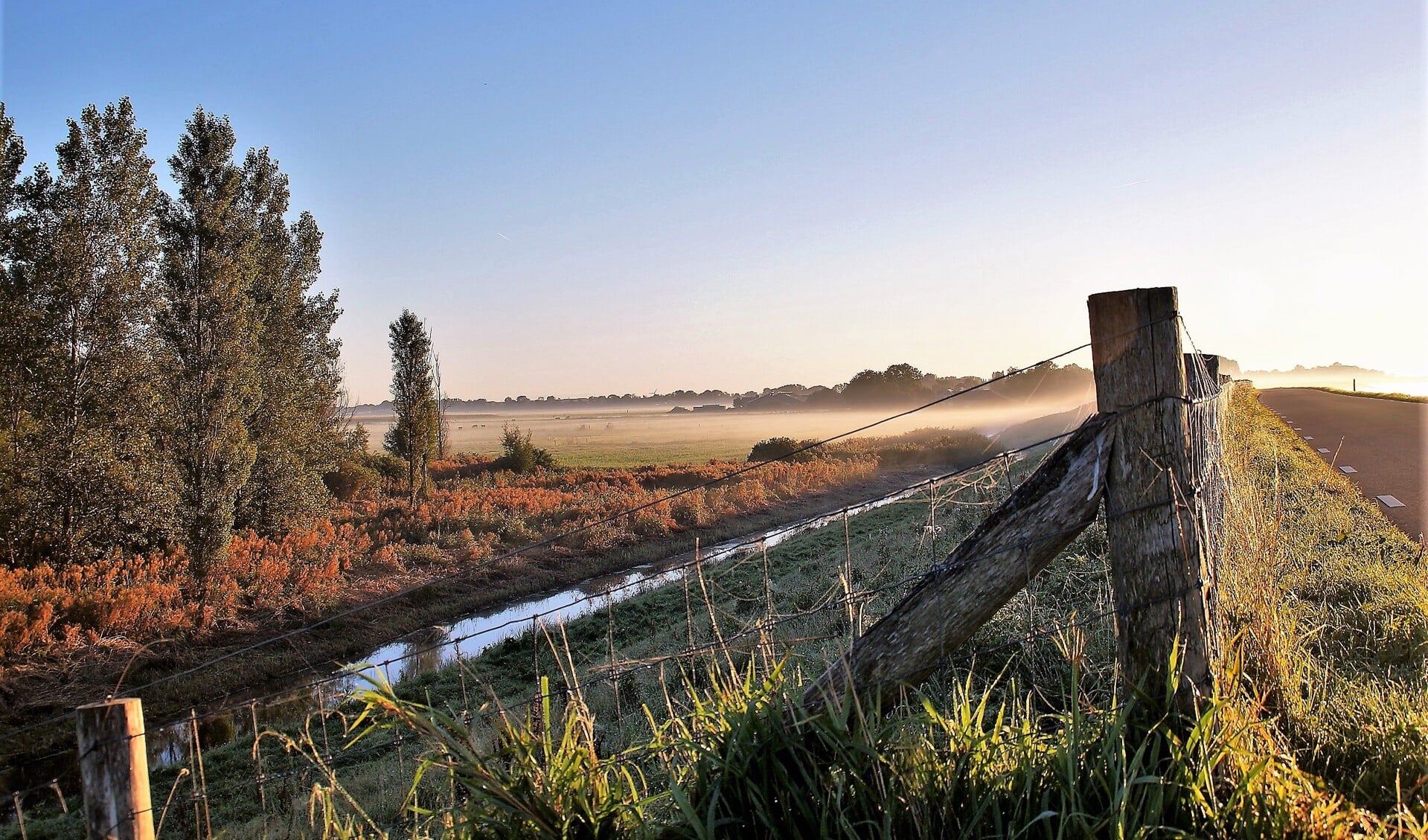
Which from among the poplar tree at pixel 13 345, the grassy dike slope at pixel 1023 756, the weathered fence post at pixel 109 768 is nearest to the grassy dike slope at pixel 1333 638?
the grassy dike slope at pixel 1023 756

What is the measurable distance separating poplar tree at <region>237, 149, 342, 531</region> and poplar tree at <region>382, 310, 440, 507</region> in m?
2.27

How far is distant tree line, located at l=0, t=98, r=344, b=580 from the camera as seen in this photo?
14578 millimetres

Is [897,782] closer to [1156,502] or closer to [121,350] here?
[1156,502]

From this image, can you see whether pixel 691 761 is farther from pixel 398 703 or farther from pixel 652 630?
pixel 652 630

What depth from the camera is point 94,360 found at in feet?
49.4

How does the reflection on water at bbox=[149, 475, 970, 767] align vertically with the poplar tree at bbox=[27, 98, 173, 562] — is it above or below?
below

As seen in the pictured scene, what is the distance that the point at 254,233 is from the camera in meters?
19.4

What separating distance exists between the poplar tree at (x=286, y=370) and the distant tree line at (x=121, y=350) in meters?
1.80

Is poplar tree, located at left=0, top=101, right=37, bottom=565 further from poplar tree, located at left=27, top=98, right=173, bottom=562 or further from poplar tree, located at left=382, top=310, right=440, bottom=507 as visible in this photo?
poplar tree, located at left=382, top=310, right=440, bottom=507

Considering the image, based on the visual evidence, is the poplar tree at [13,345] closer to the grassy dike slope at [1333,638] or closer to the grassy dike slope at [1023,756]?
the grassy dike slope at [1023,756]

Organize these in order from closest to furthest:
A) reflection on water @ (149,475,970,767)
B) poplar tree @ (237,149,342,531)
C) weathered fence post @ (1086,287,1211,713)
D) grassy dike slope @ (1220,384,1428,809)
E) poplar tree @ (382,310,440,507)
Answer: weathered fence post @ (1086,287,1211,713), grassy dike slope @ (1220,384,1428,809), reflection on water @ (149,475,970,767), poplar tree @ (237,149,342,531), poplar tree @ (382,310,440,507)

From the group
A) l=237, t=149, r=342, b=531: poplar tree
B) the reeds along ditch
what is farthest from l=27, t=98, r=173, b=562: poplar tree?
the reeds along ditch

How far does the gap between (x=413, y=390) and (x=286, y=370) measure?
14.3 feet

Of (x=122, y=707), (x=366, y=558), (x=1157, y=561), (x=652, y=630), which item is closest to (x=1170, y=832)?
(x=1157, y=561)
